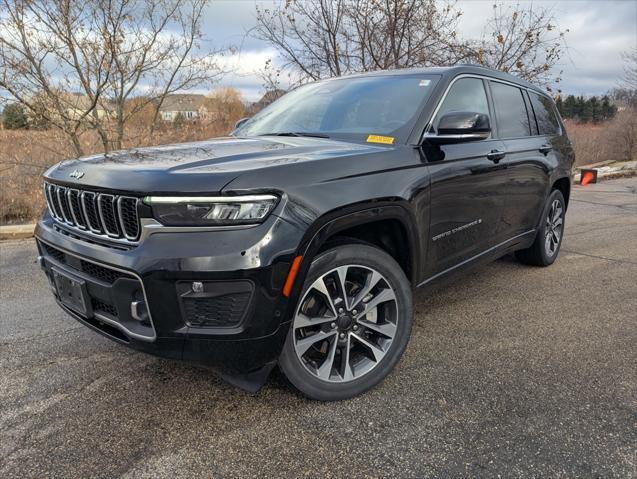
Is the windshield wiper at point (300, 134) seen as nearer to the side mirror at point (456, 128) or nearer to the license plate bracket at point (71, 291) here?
the side mirror at point (456, 128)

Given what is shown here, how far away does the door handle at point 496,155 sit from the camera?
3371 millimetres

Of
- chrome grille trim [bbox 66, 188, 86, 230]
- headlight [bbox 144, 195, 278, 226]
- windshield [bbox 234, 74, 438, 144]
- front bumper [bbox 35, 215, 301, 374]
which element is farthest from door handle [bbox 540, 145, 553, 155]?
chrome grille trim [bbox 66, 188, 86, 230]

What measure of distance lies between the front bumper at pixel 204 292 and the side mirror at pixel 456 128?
49.3 inches

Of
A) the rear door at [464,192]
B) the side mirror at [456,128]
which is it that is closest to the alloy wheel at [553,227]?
the rear door at [464,192]

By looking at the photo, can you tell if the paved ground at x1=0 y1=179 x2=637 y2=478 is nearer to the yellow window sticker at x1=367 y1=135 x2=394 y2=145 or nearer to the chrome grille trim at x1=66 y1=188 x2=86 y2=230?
the chrome grille trim at x1=66 y1=188 x2=86 y2=230

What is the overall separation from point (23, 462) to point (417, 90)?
2959 millimetres

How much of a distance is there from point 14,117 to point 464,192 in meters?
7.44

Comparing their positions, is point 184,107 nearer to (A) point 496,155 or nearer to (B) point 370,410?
(A) point 496,155

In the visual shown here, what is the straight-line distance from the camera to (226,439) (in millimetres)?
2180

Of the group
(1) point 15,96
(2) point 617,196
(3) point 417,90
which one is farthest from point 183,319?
(2) point 617,196

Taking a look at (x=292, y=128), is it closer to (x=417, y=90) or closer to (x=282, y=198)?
(x=417, y=90)

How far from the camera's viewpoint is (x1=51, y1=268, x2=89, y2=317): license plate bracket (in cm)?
221

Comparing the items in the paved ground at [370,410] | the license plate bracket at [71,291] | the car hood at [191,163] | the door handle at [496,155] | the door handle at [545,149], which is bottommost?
the paved ground at [370,410]

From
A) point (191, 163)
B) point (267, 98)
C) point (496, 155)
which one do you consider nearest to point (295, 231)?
point (191, 163)
